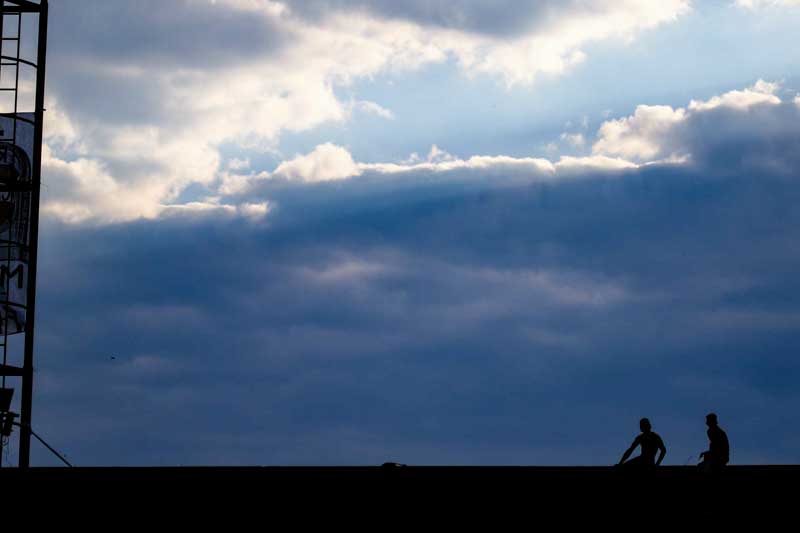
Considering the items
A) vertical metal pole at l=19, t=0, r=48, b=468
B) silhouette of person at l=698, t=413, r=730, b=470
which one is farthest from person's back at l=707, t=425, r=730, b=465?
vertical metal pole at l=19, t=0, r=48, b=468

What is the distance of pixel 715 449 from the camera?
78.4ft

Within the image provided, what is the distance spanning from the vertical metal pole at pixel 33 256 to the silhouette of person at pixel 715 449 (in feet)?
70.7

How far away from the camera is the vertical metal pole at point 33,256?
36.8 meters

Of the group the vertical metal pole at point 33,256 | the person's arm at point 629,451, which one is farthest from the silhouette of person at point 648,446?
the vertical metal pole at point 33,256

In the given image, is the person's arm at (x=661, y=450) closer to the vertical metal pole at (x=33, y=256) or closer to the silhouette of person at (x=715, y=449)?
the silhouette of person at (x=715, y=449)

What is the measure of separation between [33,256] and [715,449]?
23.7m

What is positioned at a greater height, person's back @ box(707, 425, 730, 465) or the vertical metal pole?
the vertical metal pole
